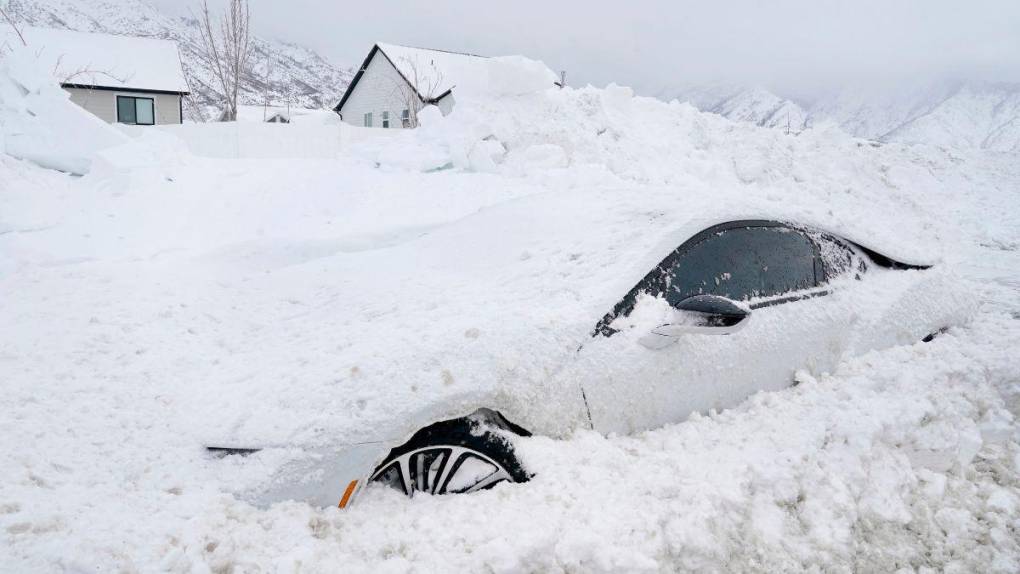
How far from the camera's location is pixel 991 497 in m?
2.51

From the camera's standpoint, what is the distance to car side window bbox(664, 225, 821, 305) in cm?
291

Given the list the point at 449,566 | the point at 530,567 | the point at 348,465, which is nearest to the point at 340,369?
the point at 348,465

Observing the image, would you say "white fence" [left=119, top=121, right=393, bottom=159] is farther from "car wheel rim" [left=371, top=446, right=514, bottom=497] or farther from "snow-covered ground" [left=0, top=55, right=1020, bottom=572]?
"car wheel rim" [left=371, top=446, right=514, bottom=497]

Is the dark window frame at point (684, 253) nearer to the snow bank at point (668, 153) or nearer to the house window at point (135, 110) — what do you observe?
the snow bank at point (668, 153)

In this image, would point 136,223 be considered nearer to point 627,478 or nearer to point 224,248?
point 224,248

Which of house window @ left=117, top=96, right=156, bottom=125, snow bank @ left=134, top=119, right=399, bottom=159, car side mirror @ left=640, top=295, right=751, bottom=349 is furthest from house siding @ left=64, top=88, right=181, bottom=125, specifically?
car side mirror @ left=640, top=295, right=751, bottom=349

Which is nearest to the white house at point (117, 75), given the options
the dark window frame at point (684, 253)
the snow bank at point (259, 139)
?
the snow bank at point (259, 139)

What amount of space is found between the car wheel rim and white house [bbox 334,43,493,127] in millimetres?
26424

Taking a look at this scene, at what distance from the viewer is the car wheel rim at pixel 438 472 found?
2.24 meters

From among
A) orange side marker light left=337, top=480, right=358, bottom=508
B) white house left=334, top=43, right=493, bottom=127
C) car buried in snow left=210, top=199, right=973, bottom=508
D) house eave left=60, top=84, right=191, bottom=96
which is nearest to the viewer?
orange side marker light left=337, top=480, right=358, bottom=508

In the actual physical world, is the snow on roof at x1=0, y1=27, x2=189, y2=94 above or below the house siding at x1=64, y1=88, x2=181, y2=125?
above

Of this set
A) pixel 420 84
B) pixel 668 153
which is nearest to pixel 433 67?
pixel 420 84

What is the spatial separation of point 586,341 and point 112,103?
97.2ft

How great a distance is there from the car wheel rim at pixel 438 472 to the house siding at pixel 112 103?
91.2 feet
